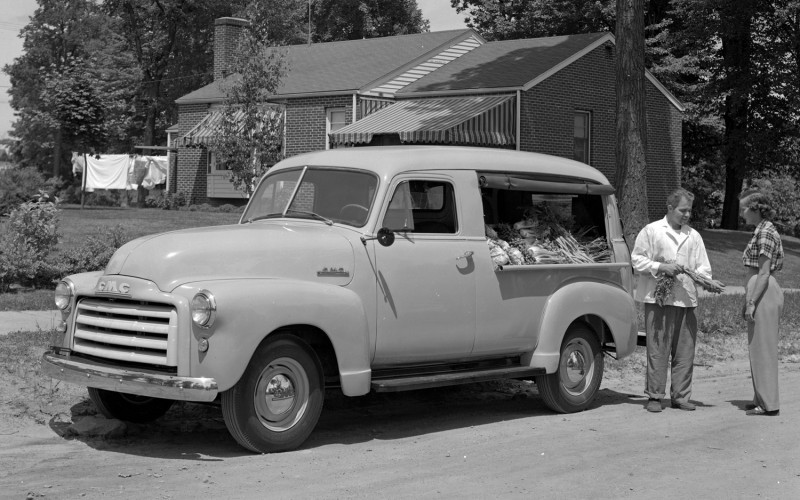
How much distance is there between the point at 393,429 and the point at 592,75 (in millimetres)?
24523

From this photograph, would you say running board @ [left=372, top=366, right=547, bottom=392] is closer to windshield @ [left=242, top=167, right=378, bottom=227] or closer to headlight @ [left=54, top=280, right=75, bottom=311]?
windshield @ [left=242, top=167, right=378, bottom=227]

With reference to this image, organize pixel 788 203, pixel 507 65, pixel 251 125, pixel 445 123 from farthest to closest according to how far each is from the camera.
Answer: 1. pixel 788 203
2. pixel 507 65
3. pixel 445 123
4. pixel 251 125

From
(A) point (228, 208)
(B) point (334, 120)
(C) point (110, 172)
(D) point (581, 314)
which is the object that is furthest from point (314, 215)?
(C) point (110, 172)

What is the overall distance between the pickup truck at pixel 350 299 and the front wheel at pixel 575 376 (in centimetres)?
2

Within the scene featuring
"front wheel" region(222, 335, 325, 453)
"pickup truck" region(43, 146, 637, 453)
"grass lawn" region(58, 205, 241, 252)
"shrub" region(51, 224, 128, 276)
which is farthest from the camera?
"grass lawn" region(58, 205, 241, 252)

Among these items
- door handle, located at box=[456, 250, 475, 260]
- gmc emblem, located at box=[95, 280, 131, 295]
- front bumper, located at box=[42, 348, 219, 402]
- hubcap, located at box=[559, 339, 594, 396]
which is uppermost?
door handle, located at box=[456, 250, 475, 260]

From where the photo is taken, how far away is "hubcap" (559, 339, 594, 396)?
9.45 meters

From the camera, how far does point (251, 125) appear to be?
19.4 meters

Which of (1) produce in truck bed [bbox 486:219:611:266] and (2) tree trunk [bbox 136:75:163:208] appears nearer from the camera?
(1) produce in truck bed [bbox 486:219:611:266]

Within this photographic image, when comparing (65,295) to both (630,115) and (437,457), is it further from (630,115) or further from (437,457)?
(630,115)

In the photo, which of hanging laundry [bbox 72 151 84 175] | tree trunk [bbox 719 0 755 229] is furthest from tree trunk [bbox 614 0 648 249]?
hanging laundry [bbox 72 151 84 175]

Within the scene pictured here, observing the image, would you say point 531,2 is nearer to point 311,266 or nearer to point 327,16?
point 327,16

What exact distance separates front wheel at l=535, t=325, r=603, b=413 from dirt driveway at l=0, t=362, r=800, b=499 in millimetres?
161

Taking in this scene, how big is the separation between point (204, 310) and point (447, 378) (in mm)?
2263
